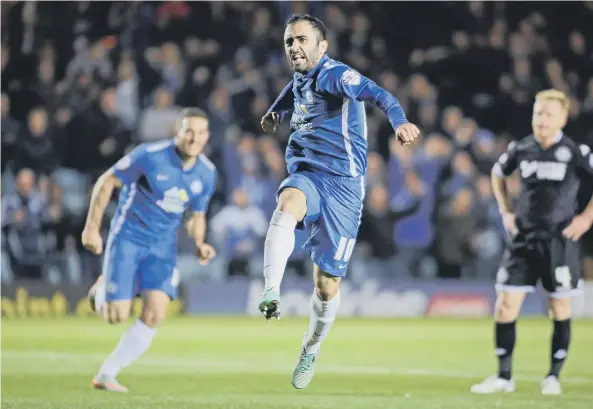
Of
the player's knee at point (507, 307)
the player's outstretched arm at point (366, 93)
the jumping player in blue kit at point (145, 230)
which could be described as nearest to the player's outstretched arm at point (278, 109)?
the player's outstretched arm at point (366, 93)

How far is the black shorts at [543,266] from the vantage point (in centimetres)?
885

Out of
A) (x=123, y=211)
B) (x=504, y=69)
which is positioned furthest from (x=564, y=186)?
(x=504, y=69)

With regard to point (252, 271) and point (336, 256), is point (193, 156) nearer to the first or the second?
point (336, 256)

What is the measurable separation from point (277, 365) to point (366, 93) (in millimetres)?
4778

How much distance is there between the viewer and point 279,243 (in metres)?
6.68

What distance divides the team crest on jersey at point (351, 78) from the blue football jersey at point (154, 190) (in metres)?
2.53

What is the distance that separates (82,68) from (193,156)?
8.39 m

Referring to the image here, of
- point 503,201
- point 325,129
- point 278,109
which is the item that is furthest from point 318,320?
point 503,201

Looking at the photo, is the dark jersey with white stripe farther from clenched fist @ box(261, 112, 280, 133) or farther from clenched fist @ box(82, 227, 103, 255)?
clenched fist @ box(82, 227, 103, 255)

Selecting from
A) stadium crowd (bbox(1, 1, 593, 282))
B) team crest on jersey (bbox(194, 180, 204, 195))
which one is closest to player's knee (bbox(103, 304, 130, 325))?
team crest on jersey (bbox(194, 180, 204, 195))

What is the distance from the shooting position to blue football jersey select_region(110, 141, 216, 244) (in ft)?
28.9

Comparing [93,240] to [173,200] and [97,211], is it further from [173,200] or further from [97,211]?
[173,200]

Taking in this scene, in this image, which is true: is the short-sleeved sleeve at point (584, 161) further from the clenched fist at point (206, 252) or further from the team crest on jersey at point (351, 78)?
the clenched fist at point (206, 252)

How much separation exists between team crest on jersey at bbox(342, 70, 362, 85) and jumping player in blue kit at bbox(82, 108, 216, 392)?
83.9 inches
